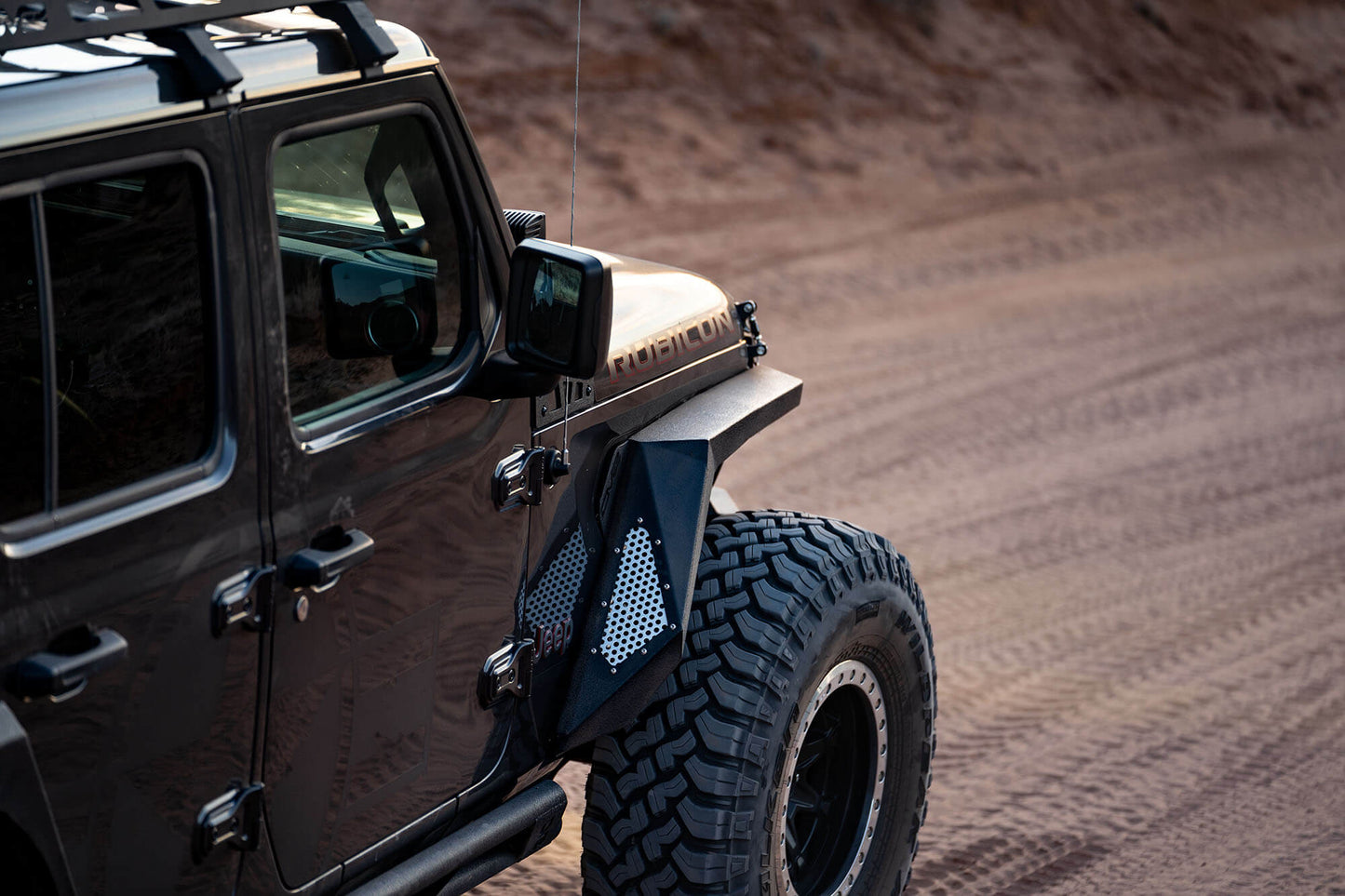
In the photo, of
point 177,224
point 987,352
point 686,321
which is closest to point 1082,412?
point 987,352

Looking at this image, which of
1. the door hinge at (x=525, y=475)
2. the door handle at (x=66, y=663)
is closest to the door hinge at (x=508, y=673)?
the door hinge at (x=525, y=475)

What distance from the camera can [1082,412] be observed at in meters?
8.81

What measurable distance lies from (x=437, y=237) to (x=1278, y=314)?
953cm

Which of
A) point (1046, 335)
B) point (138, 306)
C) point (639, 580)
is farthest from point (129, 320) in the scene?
point (1046, 335)

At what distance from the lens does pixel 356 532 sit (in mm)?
2602

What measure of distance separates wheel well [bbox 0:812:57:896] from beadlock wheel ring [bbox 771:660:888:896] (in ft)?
6.11

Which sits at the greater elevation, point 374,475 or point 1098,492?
point 374,475

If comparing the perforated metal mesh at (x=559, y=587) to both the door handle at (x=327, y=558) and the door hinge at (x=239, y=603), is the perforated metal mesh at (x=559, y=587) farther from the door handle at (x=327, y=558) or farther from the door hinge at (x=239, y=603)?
the door hinge at (x=239, y=603)

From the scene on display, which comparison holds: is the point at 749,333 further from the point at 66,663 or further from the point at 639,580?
the point at 66,663

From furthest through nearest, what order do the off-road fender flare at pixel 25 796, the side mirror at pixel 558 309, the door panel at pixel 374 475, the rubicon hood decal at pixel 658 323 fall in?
the rubicon hood decal at pixel 658 323 → the side mirror at pixel 558 309 → the door panel at pixel 374 475 → the off-road fender flare at pixel 25 796

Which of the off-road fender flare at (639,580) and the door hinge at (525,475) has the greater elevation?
the door hinge at (525,475)

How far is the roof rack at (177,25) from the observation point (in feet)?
7.06

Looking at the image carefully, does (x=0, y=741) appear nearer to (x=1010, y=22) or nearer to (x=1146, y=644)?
(x=1146, y=644)

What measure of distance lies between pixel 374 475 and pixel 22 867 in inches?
33.8
